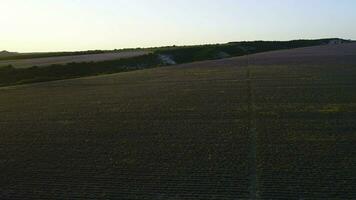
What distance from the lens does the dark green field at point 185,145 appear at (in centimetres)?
1295

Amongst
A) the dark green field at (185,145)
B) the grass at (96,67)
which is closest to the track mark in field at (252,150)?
the dark green field at (185,145)

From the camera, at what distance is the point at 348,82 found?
32.1m

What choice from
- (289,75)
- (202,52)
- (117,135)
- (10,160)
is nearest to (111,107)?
(117,135)

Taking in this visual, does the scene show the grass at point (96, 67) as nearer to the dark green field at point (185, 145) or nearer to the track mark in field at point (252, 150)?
the dark green field at point (185, 145)

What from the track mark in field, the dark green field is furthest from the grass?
the track mark in field

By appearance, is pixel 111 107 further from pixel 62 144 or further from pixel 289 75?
pixel 289 75

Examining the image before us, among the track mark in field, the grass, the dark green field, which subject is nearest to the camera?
the track mark in field

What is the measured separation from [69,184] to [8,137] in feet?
23.0

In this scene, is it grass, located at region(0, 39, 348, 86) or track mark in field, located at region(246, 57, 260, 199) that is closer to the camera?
track mark in field, located at region(246, 57, 260, 199)

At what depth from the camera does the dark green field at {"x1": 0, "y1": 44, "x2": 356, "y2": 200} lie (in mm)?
12953

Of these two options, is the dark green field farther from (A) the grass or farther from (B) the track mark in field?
(A) the grass

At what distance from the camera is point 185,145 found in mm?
17188

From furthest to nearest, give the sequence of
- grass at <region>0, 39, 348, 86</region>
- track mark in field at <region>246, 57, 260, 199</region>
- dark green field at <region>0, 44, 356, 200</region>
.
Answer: grass at <region>0, 39, 348, 86</region>, dark green field at <region>0, 44, 356, 200</region>, track mark in field at <region>246, 57, 260, 199</region>

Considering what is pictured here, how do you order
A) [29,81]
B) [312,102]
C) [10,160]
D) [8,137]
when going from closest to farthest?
1. [10,160]
2. [8,137]
3. [312,102]
4. [29,81]
